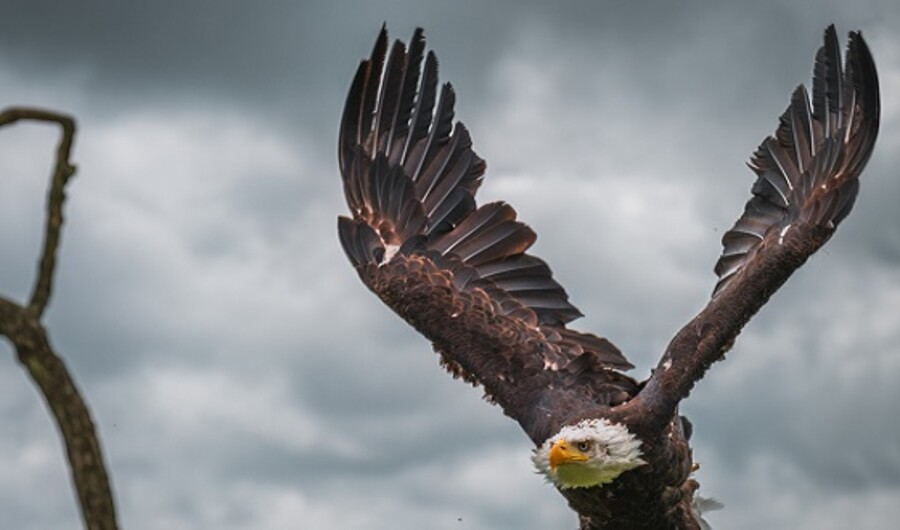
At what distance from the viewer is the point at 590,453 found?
9.09 m

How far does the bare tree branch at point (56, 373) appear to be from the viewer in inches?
104

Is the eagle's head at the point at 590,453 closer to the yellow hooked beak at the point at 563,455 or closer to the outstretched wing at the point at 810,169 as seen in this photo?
the yellow hooked beak at the point at 563,455

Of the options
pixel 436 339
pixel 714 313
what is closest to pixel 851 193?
pixel 714 313

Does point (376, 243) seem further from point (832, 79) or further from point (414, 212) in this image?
point (832, 79)

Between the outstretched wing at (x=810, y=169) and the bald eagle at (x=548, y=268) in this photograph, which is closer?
the bald eagle at (x=548, y=268)

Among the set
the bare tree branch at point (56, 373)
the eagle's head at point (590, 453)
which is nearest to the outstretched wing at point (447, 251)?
the eagle's head at point (590, 453)

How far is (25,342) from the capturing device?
2730mm

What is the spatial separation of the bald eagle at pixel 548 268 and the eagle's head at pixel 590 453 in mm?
12

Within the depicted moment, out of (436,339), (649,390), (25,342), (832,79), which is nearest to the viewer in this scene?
(25,342)

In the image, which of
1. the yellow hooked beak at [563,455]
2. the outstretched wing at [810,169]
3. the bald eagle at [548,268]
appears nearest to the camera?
the yellow hooked beak at [563,455]

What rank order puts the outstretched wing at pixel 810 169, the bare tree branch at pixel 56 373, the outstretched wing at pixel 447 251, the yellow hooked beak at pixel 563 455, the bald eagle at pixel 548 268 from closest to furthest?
1. the bare tree branch at pixel 56 373
2. the yellow hooked beak at pixel 563 455
3. the bald eagle at pixel 548 268
4. the outstretched wing at pixel 447 251
5. the outstretched wing at pixel 810 169

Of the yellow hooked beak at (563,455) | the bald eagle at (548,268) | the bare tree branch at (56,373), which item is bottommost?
the bare tree branch at (56,373)

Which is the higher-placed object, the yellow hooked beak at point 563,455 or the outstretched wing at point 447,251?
the outstretched wing at point 447,251

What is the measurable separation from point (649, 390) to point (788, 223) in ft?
7.22
